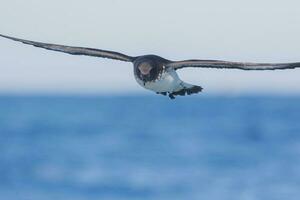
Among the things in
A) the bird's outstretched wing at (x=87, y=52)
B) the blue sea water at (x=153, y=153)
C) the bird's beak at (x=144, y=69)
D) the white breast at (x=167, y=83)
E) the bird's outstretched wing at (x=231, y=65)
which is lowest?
the bird's outstretched wing at (x=231, y=65)

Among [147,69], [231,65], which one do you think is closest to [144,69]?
[147,69]

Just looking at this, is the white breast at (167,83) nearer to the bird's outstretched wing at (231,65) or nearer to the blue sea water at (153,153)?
the bird's outstretched wing at (231,65)

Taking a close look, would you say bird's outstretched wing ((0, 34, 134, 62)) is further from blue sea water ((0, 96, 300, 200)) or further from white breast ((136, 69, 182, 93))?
blue sea water ((0, 96, 300, 200))

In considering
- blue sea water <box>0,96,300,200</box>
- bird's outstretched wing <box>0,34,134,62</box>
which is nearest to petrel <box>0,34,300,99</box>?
bird's outstretched wing <box>0,34,134,62</box>

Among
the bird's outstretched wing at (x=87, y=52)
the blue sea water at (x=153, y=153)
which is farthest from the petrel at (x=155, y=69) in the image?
the blue sea water at (x=153, y=153)

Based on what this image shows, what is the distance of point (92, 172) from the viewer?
4081cm

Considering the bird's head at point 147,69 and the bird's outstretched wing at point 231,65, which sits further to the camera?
the bird's head at point 147,69

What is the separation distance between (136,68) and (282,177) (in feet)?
68.9

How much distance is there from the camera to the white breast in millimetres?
14766

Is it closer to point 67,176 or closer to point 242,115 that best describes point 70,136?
point 242,115

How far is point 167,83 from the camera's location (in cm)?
1477

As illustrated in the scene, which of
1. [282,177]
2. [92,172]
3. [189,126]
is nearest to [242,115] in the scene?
[189,126]

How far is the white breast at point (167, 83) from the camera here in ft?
48.4

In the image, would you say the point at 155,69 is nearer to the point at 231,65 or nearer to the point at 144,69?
the point at 144,69
